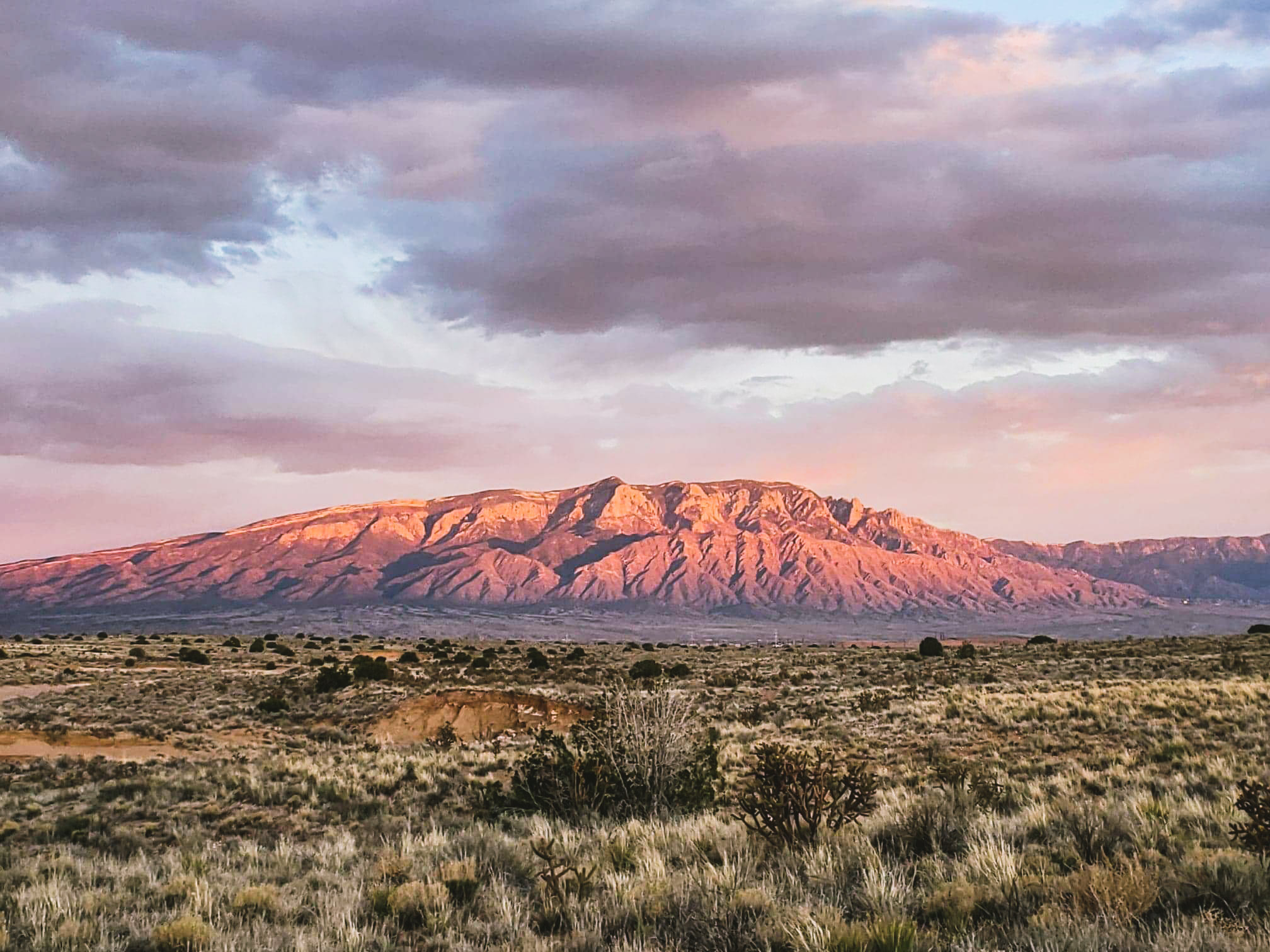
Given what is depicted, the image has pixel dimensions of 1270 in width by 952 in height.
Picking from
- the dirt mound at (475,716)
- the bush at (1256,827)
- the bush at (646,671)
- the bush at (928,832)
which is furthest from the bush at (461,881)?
the bush at (646,671)

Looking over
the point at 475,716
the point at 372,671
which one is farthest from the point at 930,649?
the point at 475,716

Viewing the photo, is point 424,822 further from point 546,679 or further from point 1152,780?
point 546,679

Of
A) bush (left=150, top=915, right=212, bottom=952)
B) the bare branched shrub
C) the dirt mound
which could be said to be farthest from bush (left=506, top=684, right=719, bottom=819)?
the dirt mound

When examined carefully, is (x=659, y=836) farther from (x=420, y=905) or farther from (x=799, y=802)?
(x=420, y=905)

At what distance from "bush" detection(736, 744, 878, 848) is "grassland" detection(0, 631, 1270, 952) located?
0.22m

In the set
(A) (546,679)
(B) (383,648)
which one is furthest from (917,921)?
(B) (383,648)

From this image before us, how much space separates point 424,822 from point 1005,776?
35.1ft

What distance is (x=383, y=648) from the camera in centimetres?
8388

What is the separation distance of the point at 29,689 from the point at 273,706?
633 inches

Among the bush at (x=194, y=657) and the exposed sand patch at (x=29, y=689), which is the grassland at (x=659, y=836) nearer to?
the exposed sand patch at (x=29, y=689)

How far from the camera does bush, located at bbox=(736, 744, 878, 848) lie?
369 inches

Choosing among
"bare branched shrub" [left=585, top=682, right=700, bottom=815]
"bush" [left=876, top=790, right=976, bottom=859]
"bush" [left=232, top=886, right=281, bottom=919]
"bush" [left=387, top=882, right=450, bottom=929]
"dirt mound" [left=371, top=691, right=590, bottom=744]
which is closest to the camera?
"bush" [left=387, top=882, right=450, bottom=929]

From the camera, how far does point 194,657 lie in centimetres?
6328

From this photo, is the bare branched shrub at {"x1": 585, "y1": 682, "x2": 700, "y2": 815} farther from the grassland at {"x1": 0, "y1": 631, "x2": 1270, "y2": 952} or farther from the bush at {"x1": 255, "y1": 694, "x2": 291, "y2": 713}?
the bush at {"x1": 255, "y1": 694, "x2": 291, "y2": 713}
